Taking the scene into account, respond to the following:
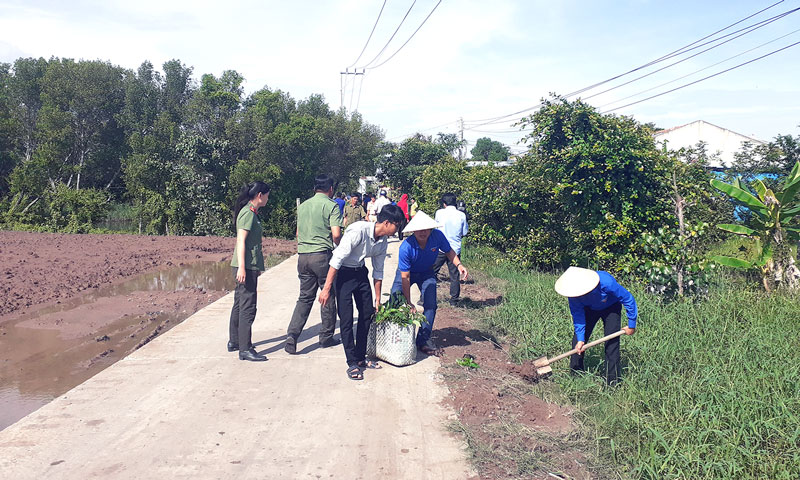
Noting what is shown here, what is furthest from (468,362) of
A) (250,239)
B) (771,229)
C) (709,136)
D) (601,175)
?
(709,136)

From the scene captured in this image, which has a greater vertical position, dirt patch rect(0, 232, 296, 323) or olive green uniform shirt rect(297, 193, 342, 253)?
olive green uniform shirt rect(297, 193, 342, 253)

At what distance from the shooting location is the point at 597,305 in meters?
5.26

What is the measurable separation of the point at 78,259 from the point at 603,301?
548 inches

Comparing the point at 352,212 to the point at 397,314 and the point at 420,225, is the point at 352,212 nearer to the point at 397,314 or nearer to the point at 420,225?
the point at 420,225

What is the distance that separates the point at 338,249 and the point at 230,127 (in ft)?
71.2

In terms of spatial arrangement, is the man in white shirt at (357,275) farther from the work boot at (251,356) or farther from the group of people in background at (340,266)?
the work boot at (251,356)

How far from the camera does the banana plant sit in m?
8.30

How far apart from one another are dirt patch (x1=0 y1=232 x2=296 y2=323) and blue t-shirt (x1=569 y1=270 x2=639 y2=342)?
8.23 m

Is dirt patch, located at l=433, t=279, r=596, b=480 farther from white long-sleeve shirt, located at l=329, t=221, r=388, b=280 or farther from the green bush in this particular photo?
the green bush

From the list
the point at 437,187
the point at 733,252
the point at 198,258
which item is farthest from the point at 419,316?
the point at 437,187

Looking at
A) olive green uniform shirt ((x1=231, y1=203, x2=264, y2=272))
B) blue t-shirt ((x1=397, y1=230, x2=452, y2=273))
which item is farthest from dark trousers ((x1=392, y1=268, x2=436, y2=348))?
olive green uniform shirt ((x1=231, y1=203, x2=264, y2=272))

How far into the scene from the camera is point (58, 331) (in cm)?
816

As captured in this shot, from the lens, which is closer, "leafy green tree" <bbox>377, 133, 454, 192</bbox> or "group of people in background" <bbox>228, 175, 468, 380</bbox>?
"group of people in background" <bbox>228, 175, 468, 380</bbox>

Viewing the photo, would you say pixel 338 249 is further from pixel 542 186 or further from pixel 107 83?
pixel 107 83
